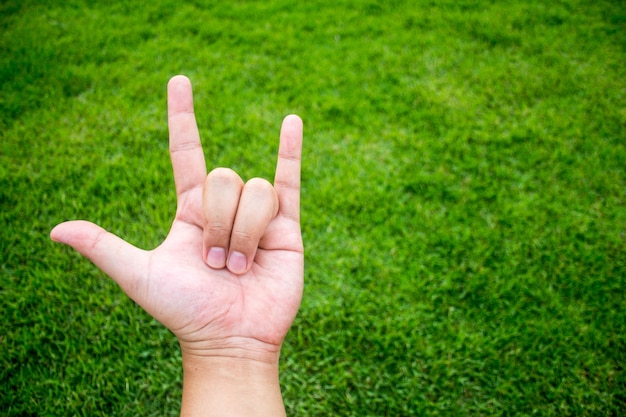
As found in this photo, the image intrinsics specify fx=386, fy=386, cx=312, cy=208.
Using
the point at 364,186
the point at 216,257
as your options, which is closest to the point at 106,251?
the point at 216,257

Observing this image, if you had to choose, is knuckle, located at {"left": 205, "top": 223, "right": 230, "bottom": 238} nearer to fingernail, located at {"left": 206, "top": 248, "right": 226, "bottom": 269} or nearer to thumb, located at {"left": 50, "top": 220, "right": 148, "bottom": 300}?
fingernail, located at {"left": 206, "top": 248, "right": 226, "bottom": 269}

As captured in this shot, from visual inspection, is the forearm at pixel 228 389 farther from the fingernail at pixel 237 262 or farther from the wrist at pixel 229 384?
the fingernail at pixel 237 262

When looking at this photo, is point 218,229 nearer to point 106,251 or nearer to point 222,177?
point 222,177

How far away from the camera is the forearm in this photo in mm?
1455

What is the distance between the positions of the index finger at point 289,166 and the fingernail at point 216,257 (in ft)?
1.20

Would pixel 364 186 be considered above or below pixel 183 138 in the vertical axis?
below

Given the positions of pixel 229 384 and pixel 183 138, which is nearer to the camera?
pixel 229 384

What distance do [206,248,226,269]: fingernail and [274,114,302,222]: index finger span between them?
0.37 metres

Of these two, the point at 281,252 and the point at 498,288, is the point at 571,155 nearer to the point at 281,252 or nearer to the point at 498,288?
the point at 498,288

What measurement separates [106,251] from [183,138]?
23.5 inches

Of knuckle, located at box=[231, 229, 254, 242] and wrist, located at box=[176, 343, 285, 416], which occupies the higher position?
knuckle, located at box=[231, 229, 254, 242]

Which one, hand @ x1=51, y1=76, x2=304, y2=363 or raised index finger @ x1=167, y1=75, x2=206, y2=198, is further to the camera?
raised index finger @ x1=167, y1=75, x2=206, y2=198

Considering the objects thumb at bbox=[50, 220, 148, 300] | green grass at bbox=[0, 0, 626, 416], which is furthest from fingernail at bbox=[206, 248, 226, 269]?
green grass at bbox=[0, 0, 626, 416]

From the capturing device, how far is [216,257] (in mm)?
1560
